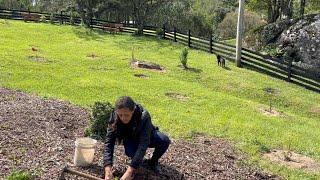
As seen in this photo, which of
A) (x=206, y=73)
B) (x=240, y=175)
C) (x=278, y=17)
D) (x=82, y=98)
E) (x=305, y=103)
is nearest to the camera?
(x=240, y=175)

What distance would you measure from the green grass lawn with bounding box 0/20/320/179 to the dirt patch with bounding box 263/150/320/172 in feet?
0.96

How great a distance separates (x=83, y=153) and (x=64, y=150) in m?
0.88

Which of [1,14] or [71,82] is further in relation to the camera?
[1,14]

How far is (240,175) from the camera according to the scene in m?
7.64

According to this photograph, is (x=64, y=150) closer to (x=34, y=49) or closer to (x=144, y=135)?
(x=144, y=135)

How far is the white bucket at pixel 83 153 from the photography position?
6252mm

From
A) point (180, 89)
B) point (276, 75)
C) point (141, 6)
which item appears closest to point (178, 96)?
point (180, 89)

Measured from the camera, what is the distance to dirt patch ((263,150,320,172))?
29.6ft

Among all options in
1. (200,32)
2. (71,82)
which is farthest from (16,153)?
(200,32)

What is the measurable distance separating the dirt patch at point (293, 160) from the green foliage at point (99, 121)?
3455 mm

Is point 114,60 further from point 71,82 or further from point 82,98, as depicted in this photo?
point 82,98

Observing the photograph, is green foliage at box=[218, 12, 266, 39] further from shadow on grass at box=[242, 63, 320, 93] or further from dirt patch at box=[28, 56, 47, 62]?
dirt patch at box=[28, 56, 47, 62]

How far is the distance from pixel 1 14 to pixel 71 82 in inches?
1010

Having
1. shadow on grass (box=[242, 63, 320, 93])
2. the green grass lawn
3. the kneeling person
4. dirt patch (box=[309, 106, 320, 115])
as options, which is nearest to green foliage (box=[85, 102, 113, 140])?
the kneeling person
